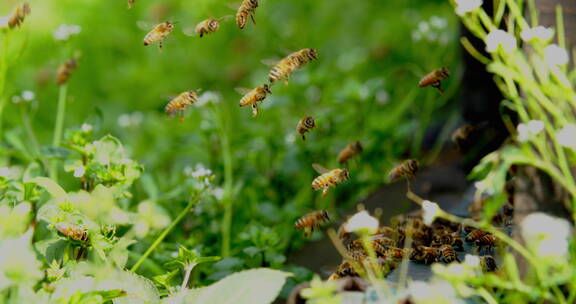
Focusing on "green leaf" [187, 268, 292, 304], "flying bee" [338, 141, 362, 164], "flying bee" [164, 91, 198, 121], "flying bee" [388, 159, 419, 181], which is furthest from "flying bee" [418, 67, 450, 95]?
"green leaf" [187, 268, 292, 304]

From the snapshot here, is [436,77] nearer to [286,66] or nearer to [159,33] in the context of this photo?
[286,66]

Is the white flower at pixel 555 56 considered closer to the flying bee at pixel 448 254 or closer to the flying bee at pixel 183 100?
the flying bee at pixel 448 254

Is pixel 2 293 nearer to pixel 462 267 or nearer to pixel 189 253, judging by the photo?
pixel 189 253

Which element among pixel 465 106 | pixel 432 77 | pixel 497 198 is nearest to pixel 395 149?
pixel 465 106

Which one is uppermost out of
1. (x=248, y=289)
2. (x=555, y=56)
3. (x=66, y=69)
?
(x=66, y=69)

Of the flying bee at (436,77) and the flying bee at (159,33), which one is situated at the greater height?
the flying bee at (159,33)

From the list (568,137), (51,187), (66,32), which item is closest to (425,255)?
(568,137)

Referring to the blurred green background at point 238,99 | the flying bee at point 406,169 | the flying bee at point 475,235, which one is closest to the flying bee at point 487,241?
the flying bee at point 475,235
